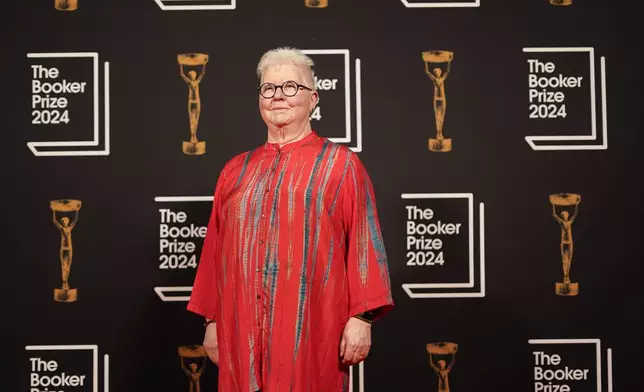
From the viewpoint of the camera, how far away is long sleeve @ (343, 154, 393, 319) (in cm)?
229

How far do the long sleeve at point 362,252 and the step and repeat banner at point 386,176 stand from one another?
81cm

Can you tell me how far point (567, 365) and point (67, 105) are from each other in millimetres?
2275

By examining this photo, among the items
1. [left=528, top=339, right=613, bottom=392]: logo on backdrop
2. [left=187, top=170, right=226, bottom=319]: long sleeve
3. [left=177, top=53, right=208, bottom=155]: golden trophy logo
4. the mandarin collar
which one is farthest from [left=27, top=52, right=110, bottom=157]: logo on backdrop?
[left=528, top=339, right=613, bottom=392]: logo on backdrop

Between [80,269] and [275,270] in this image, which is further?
[80,269]

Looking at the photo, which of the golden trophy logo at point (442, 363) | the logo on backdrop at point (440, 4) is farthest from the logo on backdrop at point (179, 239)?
the logo on backdrop at point (440, 4)

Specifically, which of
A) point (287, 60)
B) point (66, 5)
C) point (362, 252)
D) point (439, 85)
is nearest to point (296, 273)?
point (362, 252)

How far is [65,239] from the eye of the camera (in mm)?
3170

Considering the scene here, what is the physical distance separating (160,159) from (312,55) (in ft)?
2.45

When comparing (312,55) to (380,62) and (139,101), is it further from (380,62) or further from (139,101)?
(139,101)

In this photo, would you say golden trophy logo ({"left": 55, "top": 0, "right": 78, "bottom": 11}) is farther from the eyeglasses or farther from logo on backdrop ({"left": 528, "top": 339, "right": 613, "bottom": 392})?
logo on backdrop ({"left": 528, "top": 339, "right": 613, "bottom": 392})

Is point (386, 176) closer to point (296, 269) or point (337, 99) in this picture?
point (337, 99)

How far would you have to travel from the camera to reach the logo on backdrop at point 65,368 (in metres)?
3.17

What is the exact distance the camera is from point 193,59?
10.5ft

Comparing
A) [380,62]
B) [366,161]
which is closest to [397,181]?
[366,161]
